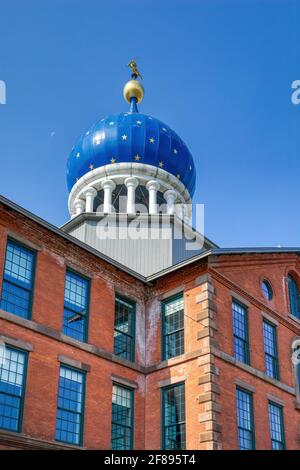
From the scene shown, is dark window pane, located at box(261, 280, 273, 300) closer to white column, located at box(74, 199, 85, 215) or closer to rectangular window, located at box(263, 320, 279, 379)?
rectangular window, located at box(263, 320, 279, 379)

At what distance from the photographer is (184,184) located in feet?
117

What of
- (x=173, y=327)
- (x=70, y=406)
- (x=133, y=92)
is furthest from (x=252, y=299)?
(x=133, y=92)

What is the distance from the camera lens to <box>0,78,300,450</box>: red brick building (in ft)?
65.2

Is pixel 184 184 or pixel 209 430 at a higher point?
pixel 184 184

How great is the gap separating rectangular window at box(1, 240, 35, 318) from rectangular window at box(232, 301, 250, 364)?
25.6ft

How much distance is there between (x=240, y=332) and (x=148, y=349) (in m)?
3.49

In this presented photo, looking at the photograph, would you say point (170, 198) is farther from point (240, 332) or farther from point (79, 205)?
point (240, 332)

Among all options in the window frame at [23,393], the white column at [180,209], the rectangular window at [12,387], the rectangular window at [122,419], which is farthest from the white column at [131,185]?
the rectangular window at [12,387]

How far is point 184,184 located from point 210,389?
16.4m

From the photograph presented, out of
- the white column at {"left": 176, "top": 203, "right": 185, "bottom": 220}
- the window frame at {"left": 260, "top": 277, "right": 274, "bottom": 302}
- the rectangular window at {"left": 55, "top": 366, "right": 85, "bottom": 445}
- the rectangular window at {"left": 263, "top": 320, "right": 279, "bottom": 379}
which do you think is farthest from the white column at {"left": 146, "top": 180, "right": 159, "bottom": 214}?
the rectangular window at {"left": 55, "top": 366, "right": 85, "bottom": 445}

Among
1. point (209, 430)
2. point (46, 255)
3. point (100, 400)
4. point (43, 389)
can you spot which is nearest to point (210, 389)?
point (209, 430)

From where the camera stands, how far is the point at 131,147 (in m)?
34.1

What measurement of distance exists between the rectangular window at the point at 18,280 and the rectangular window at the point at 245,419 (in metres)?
8.06

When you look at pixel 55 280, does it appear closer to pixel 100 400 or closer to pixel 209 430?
pixel 100 400
